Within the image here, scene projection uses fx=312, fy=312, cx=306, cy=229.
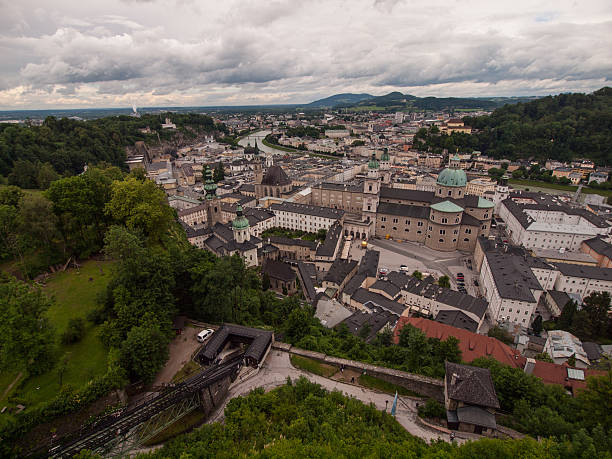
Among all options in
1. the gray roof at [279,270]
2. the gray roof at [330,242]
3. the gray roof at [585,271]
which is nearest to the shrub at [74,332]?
the gray roof at [279,270]

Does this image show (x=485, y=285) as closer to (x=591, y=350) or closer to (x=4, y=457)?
(x=591, y=350)

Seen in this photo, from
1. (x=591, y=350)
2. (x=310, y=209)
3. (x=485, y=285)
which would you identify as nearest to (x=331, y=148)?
(x=310, y=209)

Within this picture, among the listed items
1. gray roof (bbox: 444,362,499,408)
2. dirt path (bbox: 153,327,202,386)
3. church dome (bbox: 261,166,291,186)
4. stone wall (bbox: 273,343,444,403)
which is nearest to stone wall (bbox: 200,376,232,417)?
dirt path (bbox: 153,327,202,386)

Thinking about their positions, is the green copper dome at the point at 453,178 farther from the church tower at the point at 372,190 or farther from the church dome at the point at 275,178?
the church dome at the point at 275,178

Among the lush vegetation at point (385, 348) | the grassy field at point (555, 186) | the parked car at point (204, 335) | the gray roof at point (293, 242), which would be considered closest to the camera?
the lush vegetation at point (385, 348)

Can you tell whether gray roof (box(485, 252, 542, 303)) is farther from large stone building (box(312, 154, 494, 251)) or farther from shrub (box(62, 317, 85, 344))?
shrub (box(62, 317, 85, 344))

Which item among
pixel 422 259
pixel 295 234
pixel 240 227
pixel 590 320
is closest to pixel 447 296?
pixel 590 320
